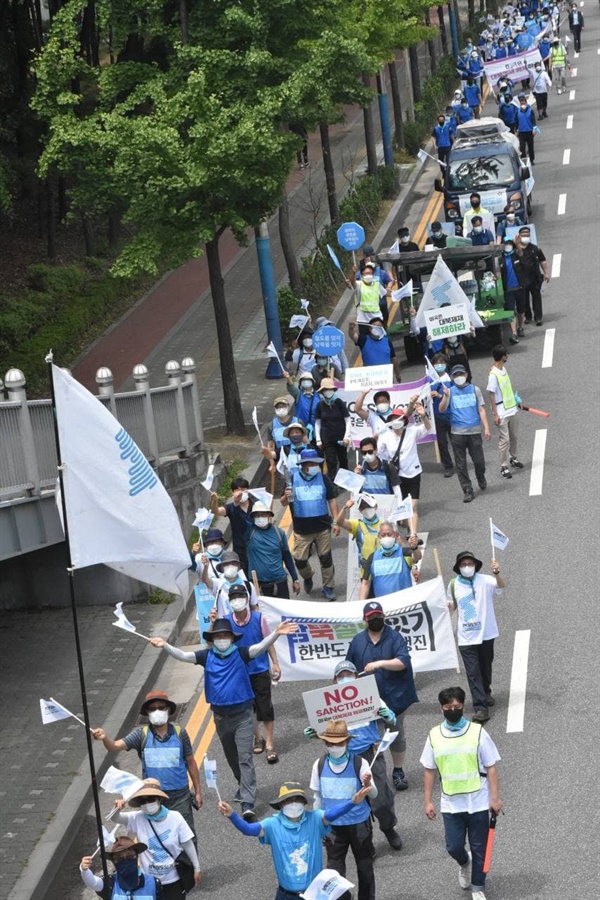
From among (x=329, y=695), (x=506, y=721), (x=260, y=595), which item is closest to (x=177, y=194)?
(x=260, y=595)

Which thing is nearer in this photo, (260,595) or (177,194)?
(260,595)

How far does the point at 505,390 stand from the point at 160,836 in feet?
34.6

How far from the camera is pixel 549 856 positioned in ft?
40.0

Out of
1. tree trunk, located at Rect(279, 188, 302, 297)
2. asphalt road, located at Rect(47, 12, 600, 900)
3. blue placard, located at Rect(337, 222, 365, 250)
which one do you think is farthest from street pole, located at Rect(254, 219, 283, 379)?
asphalt road, located at Rect(47, 12, 600, 900)

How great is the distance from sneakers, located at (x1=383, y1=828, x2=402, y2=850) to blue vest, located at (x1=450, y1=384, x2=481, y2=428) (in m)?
8.09

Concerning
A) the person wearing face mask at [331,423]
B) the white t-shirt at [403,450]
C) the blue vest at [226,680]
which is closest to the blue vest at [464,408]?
the white t-shirt at [403,450]

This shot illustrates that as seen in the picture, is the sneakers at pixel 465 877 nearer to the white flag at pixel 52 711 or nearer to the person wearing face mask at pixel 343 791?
the person wearing face mask at pixel 343 791

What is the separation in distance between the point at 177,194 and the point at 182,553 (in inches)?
430

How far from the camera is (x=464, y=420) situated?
66.0ft

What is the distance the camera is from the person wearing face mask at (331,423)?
20344 mm

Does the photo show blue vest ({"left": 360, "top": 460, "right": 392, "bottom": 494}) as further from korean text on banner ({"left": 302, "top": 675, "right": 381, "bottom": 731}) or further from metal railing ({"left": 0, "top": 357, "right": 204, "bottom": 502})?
korean text on banner ({"left": 302, "top": 675, "right": 381, "bottom": 731})

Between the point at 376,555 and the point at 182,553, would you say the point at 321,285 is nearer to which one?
the point at 376,555

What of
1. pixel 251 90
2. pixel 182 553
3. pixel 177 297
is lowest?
pixel 177 297

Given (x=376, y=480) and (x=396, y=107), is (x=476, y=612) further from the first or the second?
(x=396, y=107)
